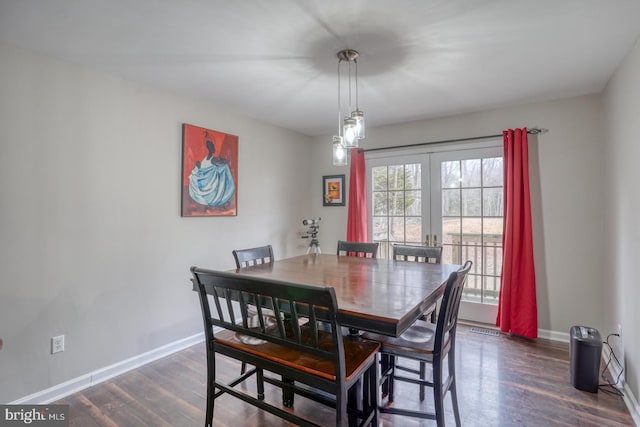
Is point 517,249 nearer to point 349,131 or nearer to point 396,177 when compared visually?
point 396,177

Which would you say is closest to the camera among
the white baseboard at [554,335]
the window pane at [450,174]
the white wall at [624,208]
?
the white wall at [624,208]

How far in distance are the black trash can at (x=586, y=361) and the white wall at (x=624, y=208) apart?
170 millimetres

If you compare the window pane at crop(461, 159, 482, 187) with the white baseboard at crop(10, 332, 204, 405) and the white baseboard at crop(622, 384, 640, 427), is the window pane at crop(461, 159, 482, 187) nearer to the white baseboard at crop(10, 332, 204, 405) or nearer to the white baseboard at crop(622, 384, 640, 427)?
the white baseboard at crop(622, 384, 640, 427)

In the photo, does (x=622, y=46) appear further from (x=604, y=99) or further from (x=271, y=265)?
(x=271, y=265)

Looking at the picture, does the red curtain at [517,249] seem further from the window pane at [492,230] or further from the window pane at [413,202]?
the window pane at [413,202]

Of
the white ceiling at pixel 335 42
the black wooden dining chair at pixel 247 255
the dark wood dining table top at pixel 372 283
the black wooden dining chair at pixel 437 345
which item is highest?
the white ceiling at pixel 335 42

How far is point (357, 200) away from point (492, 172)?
153 cm

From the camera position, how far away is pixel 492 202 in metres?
3.40

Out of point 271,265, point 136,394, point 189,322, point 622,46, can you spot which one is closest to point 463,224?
point 622,46

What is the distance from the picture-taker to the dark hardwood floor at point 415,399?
1.92 m

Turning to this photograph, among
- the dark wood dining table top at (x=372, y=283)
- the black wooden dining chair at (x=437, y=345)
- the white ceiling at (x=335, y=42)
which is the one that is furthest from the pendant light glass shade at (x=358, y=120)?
the black wooden dining chair at (x=437, y=345)

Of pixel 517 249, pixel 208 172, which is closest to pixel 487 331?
pixel 517 249

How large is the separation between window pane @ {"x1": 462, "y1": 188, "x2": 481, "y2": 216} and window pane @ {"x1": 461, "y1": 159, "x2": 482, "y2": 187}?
2.7 inches

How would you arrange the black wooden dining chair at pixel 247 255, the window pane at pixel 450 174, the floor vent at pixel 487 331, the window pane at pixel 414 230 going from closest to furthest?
1. the black wooden dining chair at pixel 247 255
2. the floor vent at pixel 487 331
3. the window pane at pixel 450 174
4. the window pane at pixel 414 230
